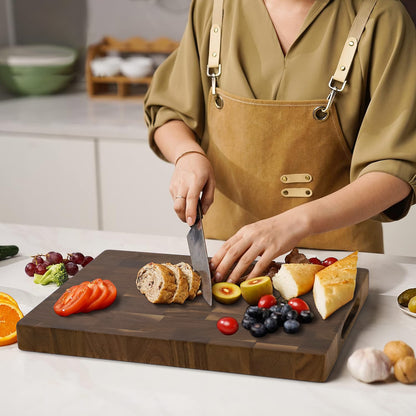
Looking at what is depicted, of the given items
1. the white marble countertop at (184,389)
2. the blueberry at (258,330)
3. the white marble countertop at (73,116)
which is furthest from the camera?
the white marble countertop at (73,116)

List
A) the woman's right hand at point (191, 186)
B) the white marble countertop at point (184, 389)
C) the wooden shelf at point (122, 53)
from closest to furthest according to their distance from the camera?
the white marble countertop at point (184, 389) < the woman's right hand at point (191, 186) < the wooden shelf at point (122, 53)

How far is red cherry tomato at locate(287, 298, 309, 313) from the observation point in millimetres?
1208

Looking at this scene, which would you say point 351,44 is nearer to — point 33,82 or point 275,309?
point 275,309

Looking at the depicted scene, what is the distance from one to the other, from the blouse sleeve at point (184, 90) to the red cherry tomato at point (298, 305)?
0.69 metres

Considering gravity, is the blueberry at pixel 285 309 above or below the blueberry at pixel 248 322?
above

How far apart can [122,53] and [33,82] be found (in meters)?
0.48

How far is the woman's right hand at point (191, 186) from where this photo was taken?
1.45 meters

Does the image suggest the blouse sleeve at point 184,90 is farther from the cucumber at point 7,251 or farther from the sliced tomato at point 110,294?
the sliced tomato at point 110,294

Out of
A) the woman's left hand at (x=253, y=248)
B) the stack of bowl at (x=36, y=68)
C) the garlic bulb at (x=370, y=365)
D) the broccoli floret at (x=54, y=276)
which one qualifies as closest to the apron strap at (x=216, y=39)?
the woman's left hand at (x=253, y=248)

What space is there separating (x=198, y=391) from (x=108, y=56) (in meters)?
2.74

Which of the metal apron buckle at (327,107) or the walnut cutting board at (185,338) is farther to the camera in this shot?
the metal apron buckle at (327,107)

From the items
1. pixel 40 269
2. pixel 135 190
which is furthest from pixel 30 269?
pixel 135 190

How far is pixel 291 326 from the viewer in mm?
1132

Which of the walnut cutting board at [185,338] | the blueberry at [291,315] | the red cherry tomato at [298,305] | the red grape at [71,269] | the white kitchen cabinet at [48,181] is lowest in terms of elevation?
the white kitchen cabinet at [48,181]
